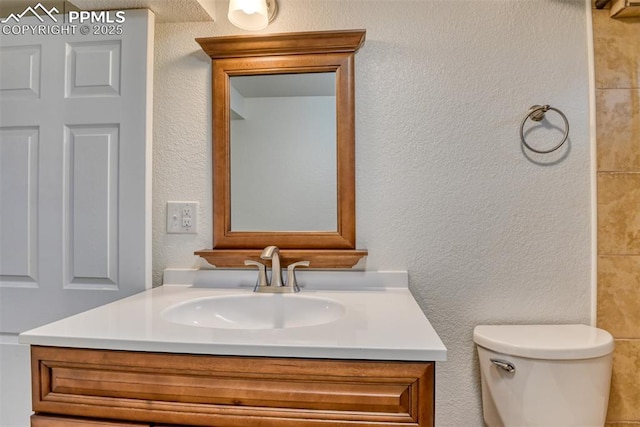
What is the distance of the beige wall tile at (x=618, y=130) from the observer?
4.01 feet

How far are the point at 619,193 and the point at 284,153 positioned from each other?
110 centimetres

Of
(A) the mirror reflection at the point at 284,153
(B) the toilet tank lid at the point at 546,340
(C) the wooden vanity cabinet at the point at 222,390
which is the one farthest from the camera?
(A) the mirror reflection at the point at 284,153

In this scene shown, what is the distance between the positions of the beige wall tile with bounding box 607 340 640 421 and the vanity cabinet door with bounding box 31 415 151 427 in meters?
1.37

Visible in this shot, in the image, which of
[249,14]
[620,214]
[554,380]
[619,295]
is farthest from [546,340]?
[249,14]

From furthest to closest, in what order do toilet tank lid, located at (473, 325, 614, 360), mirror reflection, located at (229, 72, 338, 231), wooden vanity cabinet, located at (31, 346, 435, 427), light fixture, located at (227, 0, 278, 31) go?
mirror reflection, located at (229, 72, 338, 231)
light fixture, located at (227, 0, 278, 31)
toilet tank lid, located at (473, 325, 614, 360)
wooden vanity cabinet, located at (31, 346, 435, 427)

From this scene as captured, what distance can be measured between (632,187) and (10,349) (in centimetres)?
220

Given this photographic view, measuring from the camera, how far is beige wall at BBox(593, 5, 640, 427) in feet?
4.00

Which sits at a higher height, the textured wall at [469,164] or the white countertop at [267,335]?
the textured wall at [469,164]

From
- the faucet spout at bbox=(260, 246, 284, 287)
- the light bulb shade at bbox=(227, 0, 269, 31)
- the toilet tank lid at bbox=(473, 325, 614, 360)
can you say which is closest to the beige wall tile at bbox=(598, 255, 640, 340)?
the toilet tank lid at bbox=(473, 325, 614, 360)

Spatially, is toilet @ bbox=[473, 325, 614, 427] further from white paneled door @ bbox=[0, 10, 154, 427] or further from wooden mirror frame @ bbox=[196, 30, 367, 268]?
white paneled door @ bbox=[0, 10, 154, 427]

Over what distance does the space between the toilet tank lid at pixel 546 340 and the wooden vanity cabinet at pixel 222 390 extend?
471 mm

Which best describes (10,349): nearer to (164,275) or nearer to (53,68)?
(164,275)

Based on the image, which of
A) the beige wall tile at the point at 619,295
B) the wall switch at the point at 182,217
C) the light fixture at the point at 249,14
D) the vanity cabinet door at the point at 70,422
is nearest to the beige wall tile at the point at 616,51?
the beige wall tile at the point at 619,295

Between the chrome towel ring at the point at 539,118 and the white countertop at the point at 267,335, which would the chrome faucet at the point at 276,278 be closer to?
the white countertop at the point at 267,335
